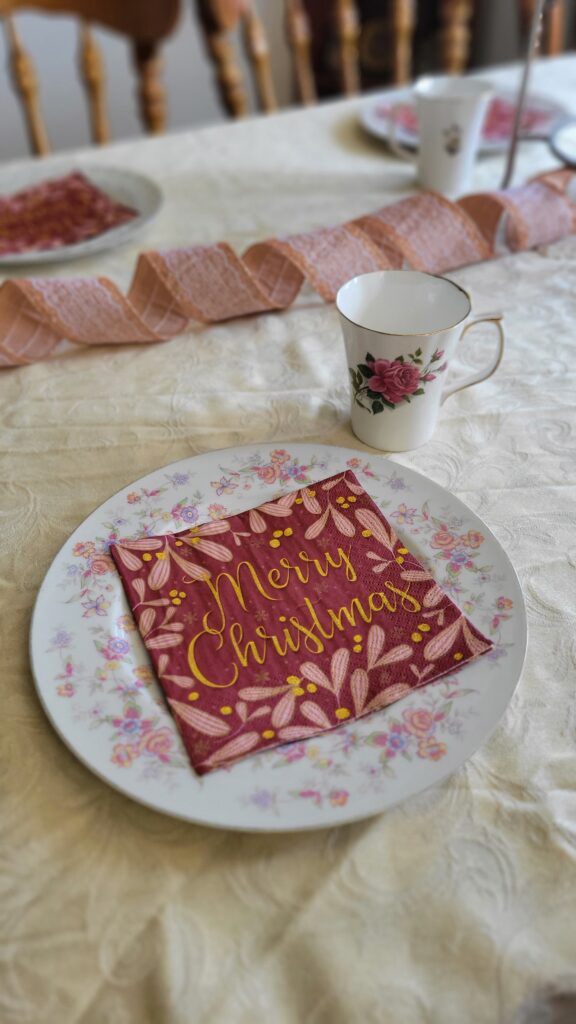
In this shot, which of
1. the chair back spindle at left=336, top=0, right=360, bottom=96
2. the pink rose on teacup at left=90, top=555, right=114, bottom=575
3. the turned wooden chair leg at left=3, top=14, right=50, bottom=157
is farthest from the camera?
the chair back spindle at left=336, top=0, right=360, bottom=96

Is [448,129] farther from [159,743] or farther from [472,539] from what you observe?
[159,743]

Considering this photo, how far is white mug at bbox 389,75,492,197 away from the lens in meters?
0.84

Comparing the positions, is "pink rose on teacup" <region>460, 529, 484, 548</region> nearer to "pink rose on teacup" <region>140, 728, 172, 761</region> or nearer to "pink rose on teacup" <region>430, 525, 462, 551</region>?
"pink rose on teacup" <region>430, 525, 462, 551</region>

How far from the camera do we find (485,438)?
61 centimetres

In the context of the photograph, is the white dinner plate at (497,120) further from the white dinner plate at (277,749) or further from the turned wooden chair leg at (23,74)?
the white dinner plate at (277,749)

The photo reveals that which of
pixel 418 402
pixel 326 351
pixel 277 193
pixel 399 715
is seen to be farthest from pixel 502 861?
pixel 277 193

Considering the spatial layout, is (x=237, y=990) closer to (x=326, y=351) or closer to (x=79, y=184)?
(x=326, y=351)

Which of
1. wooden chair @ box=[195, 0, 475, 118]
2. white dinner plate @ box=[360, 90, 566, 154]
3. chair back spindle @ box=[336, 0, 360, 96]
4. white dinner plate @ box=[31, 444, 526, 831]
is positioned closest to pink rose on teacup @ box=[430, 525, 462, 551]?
white dinner plate @ box=[31, 444, 526, 831]

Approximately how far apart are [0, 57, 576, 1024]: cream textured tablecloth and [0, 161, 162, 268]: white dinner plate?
0.79 ft

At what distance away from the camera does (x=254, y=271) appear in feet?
2.48

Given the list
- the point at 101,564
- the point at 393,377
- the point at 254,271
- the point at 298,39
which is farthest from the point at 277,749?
the point at 298,39

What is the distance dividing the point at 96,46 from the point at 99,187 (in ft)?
1.55

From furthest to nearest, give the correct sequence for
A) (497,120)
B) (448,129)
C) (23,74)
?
(23,74) < (497,120) < (448,129)

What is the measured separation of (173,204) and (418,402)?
0.52 metres
